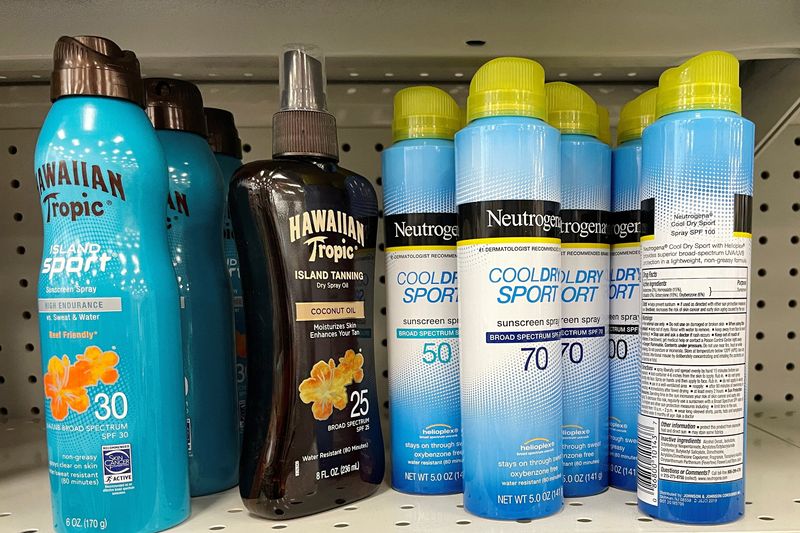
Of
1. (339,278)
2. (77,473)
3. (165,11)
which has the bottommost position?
(77,473)

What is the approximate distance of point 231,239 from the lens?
0.66 metres

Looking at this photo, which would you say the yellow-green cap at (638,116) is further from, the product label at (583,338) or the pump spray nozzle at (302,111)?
the pump spray nozzle at (302,111)

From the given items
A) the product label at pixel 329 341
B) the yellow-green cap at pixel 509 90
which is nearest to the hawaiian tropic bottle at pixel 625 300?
→ the yellow-green cap at pixel 509 90

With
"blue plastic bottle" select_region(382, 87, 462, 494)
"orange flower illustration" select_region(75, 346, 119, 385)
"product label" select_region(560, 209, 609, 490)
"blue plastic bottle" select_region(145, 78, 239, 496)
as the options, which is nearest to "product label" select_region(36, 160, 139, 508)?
"orange flower illustration" select_region(75, 346, 119, 385)

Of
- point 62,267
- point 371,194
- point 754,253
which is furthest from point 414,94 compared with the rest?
point 754,253

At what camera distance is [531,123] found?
512 millimetres

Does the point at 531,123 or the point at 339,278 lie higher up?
the point at 531,123

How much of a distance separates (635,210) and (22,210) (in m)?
0.76

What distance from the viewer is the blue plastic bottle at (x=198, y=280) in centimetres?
59

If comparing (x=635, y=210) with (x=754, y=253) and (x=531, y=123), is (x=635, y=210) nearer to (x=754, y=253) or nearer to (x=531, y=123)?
(x=531, y=123)

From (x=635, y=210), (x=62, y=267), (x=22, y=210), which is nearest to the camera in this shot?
(x=62, y=267)

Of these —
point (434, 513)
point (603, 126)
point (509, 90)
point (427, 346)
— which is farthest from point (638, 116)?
point (434, 513)

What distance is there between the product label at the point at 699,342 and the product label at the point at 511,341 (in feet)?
0.27

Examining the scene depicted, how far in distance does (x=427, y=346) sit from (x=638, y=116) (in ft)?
0.98
